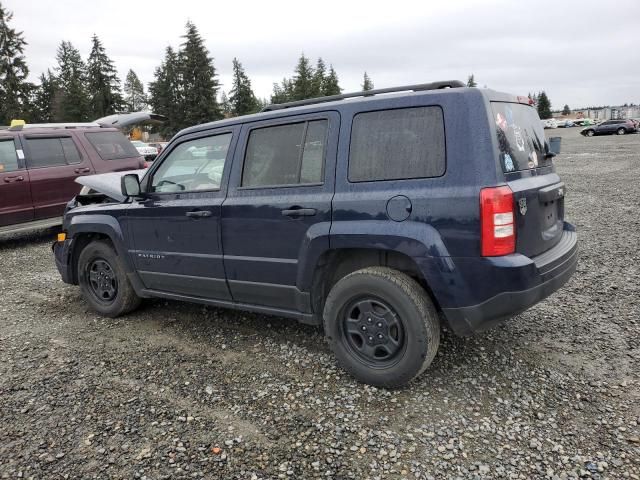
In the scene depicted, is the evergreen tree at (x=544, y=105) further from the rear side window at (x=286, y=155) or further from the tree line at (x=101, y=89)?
the rear side window at (x=286, y=155)

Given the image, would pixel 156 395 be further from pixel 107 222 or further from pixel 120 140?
pixel 120 140

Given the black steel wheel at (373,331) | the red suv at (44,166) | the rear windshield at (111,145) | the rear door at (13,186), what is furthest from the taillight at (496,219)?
the rear windshield at (111,145)

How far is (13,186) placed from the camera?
7.91 m

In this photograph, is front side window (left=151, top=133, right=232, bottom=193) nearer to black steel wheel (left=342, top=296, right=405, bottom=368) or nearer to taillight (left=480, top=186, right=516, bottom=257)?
black steel wheel (left=342, top=296, right=405, bottom=368)

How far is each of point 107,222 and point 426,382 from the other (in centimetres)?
328

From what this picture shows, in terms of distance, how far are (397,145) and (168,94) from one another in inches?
2725

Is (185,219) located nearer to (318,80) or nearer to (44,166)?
(44,166)

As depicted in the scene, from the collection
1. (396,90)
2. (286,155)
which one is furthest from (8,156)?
(396,90)

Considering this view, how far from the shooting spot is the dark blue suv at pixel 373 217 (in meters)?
2.79

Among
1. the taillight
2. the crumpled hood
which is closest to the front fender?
the crumpled hood

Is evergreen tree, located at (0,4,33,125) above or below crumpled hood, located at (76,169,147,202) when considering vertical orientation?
above

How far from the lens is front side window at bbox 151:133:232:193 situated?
3906 millimetres

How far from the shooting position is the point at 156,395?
3271mm

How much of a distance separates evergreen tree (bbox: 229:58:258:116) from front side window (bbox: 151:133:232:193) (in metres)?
67.6
